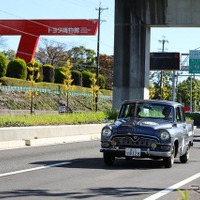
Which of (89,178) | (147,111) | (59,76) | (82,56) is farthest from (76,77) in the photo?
(89,178)

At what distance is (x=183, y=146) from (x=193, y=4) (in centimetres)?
1869

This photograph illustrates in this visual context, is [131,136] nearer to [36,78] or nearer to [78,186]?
[78,186]

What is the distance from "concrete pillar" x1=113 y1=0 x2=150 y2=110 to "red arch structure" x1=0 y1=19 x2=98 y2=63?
91.0ft

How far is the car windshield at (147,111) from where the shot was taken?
1487cm

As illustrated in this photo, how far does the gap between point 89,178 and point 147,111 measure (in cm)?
382

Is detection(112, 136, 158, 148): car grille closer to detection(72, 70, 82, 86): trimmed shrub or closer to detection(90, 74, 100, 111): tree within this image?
detection(90, 74, 100, 111): tree

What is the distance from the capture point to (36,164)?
1431 centimetres

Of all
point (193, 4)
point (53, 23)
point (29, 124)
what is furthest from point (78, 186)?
point (53, 23)

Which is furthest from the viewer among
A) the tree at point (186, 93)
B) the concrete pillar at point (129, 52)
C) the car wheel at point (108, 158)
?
the tree at point (186, 93)

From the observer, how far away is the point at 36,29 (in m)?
64.6

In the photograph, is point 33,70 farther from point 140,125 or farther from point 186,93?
point 186,93

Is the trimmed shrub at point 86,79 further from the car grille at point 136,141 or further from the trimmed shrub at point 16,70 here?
the car grille at point 136,141

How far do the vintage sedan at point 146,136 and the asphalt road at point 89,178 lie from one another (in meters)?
0.37

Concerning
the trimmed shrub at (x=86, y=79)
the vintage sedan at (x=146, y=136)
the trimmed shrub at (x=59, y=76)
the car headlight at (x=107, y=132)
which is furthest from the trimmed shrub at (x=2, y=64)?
the car headlight at (x=107, y=132)
